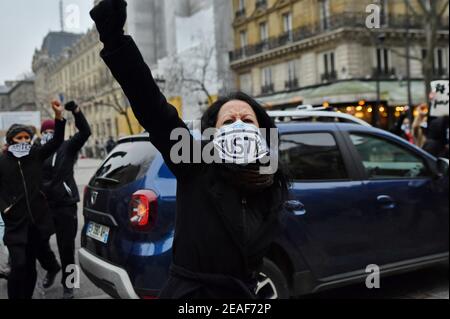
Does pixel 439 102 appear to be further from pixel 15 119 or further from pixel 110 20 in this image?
pixel 110 20

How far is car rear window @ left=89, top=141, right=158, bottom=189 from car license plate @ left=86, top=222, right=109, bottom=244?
1.06 feet

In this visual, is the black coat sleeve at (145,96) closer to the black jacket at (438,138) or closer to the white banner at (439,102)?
the black jacket at (438,138)

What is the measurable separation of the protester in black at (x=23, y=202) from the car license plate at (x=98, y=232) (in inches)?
20.5

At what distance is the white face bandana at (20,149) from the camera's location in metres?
4.09

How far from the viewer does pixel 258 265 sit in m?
1.87

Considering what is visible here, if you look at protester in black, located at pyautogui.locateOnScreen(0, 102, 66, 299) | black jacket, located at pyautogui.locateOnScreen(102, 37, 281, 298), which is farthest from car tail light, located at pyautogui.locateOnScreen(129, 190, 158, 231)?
black jacket, located at pyautogui.locateOnScreen(102, 37, 281, 298)

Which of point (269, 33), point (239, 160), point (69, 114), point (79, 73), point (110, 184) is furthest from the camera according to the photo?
point (69, 114)

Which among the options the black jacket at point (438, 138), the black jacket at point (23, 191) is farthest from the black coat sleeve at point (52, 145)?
the black jacket at point (438, 138)

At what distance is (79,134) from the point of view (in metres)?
4.93

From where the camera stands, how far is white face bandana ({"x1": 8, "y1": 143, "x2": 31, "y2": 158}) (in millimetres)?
4094

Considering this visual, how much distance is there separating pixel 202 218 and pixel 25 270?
3046 millimetres
